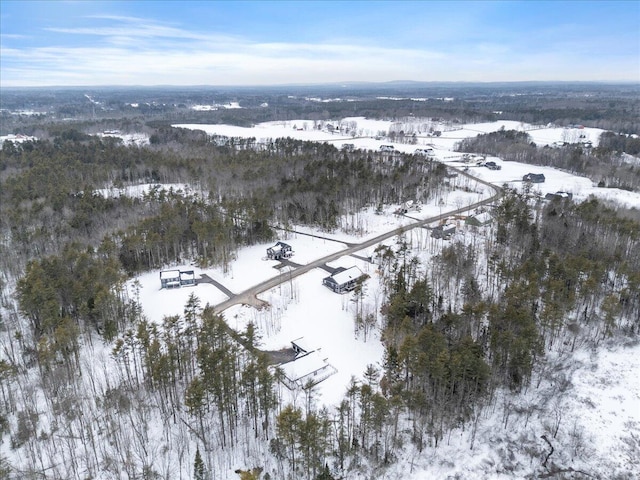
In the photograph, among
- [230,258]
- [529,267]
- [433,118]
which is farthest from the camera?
[433,118]

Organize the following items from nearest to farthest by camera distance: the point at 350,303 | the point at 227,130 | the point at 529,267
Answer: the point at 529,267, the point at 350,303, the point at 227,130

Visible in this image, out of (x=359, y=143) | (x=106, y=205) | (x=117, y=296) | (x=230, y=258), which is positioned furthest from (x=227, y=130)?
(x=117, y=296)

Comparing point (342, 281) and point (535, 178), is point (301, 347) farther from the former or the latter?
point (535, 178)

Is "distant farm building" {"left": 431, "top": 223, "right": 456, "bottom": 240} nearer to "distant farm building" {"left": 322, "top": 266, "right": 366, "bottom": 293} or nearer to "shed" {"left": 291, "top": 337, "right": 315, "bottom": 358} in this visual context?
"distant farm building" {"left": 322, "top": 266, "right": 366, "bottom": 293}

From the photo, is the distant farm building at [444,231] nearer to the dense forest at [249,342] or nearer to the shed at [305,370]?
the dense forest at [249,342]

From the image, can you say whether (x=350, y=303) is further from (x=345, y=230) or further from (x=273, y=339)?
(x=345, y=230)

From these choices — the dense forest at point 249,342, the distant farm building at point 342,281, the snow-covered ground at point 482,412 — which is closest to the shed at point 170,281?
the snow-covered ground at point 482,412

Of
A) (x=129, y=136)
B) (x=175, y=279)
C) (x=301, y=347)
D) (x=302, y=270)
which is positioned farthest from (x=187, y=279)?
(x=129, y=136)
